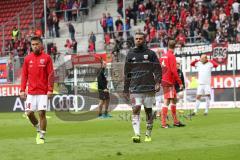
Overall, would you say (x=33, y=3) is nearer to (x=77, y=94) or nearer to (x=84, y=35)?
(x=84, y=35)

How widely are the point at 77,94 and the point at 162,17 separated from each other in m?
7.45

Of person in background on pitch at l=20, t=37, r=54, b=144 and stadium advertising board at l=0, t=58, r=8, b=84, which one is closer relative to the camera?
person in background on pitch at l=20, t=37, r=54, b=144

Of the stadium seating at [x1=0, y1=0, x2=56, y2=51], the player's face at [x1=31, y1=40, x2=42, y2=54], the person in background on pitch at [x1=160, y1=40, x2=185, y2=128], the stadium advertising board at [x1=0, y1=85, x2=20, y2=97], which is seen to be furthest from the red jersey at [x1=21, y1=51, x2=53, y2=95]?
the stadium seating at [x1=0, y1=0, x2=56, y2=51]

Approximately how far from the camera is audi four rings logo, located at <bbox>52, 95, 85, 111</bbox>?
36.7 m

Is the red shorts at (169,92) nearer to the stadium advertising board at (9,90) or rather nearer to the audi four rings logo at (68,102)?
the audi four rings logo at (68,102)

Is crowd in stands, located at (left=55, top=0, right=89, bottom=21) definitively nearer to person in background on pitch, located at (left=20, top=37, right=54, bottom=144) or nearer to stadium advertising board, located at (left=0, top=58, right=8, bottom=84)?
stadium advertising board, located at (left=0, top=58, right=8, bottom=84)

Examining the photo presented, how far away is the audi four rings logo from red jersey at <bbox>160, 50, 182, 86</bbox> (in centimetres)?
1548

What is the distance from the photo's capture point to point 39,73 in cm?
1608

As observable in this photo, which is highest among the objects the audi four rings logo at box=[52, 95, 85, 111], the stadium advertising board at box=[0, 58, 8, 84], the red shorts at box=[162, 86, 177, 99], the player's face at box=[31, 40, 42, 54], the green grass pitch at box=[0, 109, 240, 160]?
the player's face at box=[31, 40, 42, 54]

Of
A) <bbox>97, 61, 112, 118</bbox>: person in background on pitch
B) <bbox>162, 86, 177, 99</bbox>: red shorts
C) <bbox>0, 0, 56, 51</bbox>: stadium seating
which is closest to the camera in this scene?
<bbox>162, 86, 177, 99</bbox>: red shorts

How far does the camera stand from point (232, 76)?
34.8 m

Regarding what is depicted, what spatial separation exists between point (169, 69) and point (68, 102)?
17064 mm

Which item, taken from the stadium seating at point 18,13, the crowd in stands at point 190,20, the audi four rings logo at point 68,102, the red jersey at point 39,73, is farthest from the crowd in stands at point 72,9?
the red jersey at point 39,73

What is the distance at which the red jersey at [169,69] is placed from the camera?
2075 centimetres
